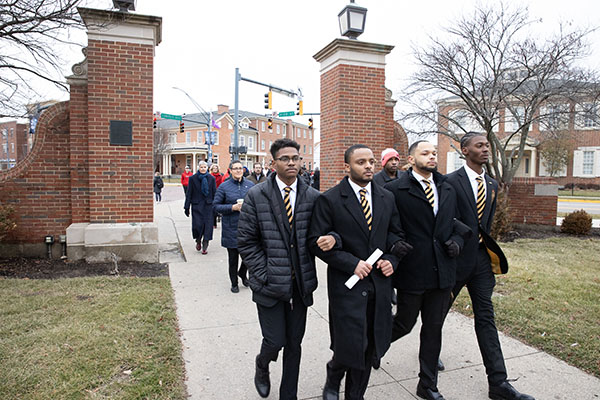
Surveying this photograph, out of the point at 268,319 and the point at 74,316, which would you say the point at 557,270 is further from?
the point at 74,316

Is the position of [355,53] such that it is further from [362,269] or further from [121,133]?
[362,269]

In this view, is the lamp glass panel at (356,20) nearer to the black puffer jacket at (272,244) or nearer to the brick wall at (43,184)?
the brick wall at (43,184)

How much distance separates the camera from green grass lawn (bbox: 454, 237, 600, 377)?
420cm

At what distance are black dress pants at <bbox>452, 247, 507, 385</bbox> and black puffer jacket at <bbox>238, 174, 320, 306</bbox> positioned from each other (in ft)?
4.74

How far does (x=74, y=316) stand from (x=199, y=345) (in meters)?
1.62

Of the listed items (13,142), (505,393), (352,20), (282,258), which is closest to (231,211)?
(282,258)

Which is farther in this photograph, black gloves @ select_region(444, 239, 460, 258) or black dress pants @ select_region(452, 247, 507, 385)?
black dress pants @ select_region(452, 247, 507, 385)

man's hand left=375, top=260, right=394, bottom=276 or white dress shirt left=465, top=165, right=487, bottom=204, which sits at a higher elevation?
white dress shirt left=465, top=165, right=487, bottom=204

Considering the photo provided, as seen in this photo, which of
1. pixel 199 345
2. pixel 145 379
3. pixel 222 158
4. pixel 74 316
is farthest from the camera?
pixel 222 158

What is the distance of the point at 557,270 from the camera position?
24.1 feet

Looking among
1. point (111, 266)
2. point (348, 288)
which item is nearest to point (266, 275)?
point (348, 288)

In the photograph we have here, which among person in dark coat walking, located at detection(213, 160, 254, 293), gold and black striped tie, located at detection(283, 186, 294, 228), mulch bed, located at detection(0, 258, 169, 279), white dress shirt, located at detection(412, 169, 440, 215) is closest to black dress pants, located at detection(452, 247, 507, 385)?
white dress shirt, located at detection(412, 169, 440, 215)

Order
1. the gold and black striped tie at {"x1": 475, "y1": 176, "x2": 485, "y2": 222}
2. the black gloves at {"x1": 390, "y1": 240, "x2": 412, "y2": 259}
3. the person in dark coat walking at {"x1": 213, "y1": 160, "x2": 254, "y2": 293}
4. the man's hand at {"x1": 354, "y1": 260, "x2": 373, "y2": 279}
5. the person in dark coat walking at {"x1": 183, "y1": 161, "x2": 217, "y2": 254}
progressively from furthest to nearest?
the person in dark coat walking at {"x1": 183, "y1": 161, "x2": 217, "y2": 254}
the person in dark coat walking at {"x1": 213, "y1": 160, "x2": 254, "y2": 293}
the gold and black striped tie at {"x1": 475, "y1": 176, "x2": 485, "y2": 222}
the black gloves at {"x1": 390, "y1": 240, "x2": 412, "y2": 259}
the man's hand at {"x1": 354, "y1": 260, "x2": 373, "y2": 279}

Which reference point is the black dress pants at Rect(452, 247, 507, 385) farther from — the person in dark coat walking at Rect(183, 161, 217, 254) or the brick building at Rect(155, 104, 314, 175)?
the brick building at Rect(155, 104, 314, 175)
